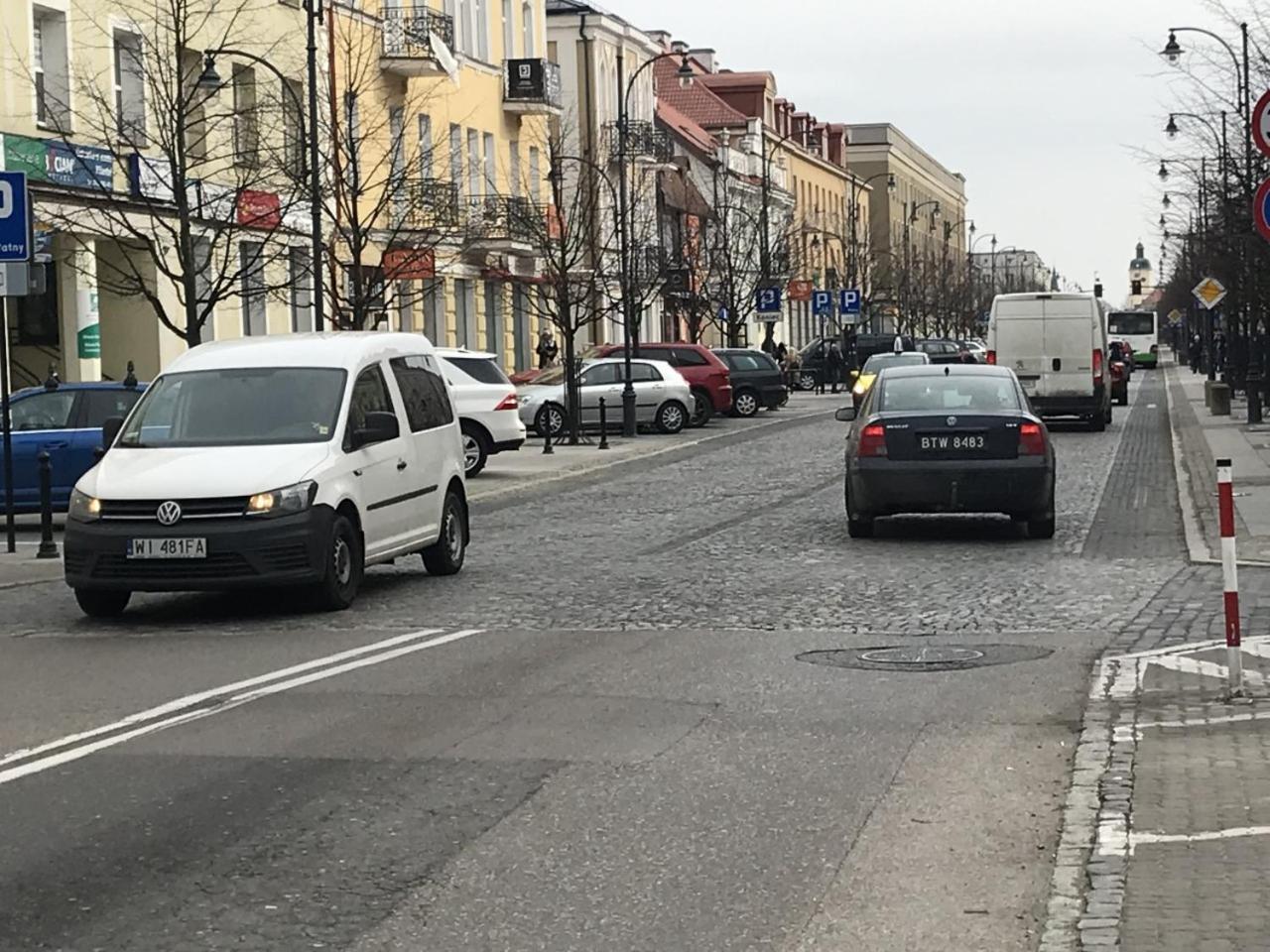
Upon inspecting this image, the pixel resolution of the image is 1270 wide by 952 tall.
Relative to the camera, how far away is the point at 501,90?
58250 mm

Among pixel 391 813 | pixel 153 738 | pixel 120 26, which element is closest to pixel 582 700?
pixel 153 738

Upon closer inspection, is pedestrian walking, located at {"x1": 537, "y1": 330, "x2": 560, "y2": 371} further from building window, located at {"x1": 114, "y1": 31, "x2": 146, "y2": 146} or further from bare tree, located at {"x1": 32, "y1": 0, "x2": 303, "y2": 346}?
building window, located at {"x1": 114, "y1": 31, "x2": 146, "y2": 146}

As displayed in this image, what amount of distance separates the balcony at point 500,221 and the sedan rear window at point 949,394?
32.2 metres

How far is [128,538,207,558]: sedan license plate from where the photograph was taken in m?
13.8

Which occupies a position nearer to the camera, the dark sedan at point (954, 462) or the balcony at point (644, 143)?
the dark sedan at point (954, 462)

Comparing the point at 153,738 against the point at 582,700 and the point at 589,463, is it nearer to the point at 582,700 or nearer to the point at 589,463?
the point at 582,700

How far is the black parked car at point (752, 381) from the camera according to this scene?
5103 cm

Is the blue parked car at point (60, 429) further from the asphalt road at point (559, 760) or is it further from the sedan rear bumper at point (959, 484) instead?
the sedan rear bumper at point (959, 484)

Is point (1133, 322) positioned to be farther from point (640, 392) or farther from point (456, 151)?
point (640, 392)

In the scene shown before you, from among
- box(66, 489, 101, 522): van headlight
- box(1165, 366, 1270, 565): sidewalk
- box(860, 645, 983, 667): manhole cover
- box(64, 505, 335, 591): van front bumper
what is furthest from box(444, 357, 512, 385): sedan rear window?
box(860, 645, 983, 667): manhole cover

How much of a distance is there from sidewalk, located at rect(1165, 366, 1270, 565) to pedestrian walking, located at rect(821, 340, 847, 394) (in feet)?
84.5

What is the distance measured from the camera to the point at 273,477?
14.1 m

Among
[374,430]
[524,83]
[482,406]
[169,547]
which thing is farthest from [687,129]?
[169,547]

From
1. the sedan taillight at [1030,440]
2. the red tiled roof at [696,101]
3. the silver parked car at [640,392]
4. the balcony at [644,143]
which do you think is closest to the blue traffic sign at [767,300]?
the balcony at [644,143]
